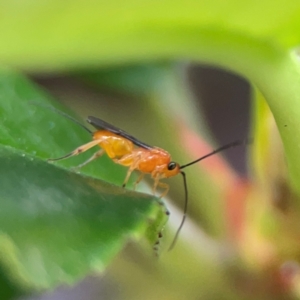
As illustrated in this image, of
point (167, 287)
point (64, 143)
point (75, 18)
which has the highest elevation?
point (75, 18)

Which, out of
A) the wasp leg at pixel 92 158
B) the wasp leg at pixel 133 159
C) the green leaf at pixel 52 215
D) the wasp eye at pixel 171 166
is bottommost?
the wasp eye at pixel 171 166

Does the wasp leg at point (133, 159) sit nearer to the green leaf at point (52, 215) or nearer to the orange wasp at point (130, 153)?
the orange wasp at point (130, 153)

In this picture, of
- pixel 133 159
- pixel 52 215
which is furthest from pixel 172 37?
pixel 133 159

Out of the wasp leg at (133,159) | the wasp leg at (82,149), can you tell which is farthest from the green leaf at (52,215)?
the wasp leg at (133,159)

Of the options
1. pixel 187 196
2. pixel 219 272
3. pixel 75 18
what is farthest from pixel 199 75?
pixel 75 18

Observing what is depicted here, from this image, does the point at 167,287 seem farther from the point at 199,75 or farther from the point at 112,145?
the point at 199,75

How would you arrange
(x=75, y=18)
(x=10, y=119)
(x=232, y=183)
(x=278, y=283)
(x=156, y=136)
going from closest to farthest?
(x=75, y=18) → (x=10, y=119) → (x=278, y=283) → (x=232, y=183) → (x=156, y=136)
